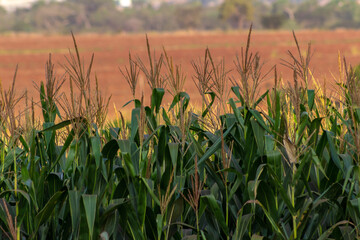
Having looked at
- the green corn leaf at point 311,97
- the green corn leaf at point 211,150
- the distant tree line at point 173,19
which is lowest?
the distant tree line at point 173,19

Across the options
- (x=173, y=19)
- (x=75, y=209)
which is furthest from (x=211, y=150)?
(x=173, y=19)

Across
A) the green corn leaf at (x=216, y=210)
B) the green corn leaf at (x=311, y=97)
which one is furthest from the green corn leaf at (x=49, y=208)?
the green corn leaf at (x=311, y=97)

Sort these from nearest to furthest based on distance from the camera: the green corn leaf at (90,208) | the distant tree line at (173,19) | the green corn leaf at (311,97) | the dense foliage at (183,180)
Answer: the green corn leaf at (90,208) → the dense foliage at (183,180) → the green corn leaf at (311,97) → the distant tree line at (173,19)

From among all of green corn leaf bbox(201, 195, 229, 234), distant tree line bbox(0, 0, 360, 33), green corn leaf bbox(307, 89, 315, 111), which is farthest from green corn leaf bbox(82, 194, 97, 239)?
distant tree line bbox(0, 0, 360, 33)

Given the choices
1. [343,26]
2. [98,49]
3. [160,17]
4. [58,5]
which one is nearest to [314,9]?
[343,26]

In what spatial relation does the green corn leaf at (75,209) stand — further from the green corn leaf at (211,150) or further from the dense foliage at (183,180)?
the green corn leaf at (211,150)

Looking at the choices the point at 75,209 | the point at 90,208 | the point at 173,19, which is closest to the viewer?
the point at 90,208

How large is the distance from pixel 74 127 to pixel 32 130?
33cm

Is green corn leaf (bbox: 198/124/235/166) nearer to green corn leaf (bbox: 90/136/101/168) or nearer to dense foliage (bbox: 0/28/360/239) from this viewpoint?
dense foliage (bbox: 0/28/360/239)

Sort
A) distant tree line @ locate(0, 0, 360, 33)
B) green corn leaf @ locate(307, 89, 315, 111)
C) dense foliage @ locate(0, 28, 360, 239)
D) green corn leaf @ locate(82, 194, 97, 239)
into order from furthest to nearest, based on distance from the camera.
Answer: distant tree line @ locate(0, 0, 360, 33)
green corn leaf @ locate(307, 89, 315, 111)
dense foliage @ locate(0, 28, 360, 239)
green corn leaf @ locate(82, 194, 97, 239)

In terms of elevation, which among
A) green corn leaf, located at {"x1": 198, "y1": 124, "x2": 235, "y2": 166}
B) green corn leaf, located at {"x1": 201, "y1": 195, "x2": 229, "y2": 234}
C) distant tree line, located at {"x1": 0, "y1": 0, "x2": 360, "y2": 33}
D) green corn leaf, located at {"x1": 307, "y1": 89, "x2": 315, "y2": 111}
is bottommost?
distant tree line, located at {"x1": 0, "y1": 0, "x2": 360, "y2": 33}

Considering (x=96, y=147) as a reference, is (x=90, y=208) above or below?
below

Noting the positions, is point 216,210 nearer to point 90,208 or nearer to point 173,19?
point 90,208

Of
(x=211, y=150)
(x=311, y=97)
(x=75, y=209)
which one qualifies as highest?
(x=311, y=97)
